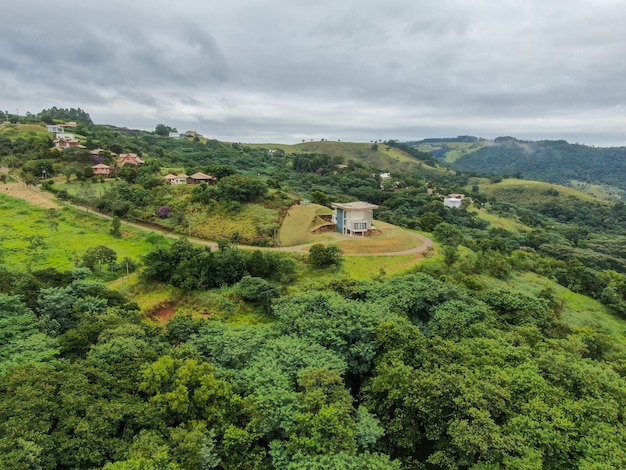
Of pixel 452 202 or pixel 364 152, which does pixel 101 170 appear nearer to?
pixel 452 202

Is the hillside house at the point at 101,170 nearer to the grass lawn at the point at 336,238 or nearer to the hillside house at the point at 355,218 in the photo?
the grass lawn at the point at 336,238

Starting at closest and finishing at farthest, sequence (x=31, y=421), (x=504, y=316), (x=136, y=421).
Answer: (x=31, y=421), (x=136, y=421), (x=504, y=316)

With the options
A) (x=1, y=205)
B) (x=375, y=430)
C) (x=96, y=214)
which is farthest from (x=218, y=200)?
(x=375, y=430)

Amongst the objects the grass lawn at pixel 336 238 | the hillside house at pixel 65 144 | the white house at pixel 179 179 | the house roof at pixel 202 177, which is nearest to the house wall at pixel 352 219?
the grass lawn at pixel 336 238

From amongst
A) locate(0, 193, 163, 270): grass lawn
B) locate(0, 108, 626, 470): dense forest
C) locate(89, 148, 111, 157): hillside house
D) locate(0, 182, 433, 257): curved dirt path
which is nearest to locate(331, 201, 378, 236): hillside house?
locate(0, 182, 433, 257): curved dirt path

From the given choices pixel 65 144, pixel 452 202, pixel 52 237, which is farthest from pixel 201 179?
pixel 452 202

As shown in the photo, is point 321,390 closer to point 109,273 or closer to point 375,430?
point 375,430
